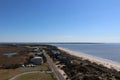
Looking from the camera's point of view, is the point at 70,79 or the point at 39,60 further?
the point at 39,60

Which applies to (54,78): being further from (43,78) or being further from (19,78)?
(19,78)

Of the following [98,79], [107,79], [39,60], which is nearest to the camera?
[98,79]

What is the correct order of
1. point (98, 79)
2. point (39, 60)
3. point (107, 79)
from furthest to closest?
point (39, 60) → point (107, 79) → point (98, 79)

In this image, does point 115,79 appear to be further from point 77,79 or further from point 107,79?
point 77,79

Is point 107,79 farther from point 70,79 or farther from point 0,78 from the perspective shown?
point 0,78

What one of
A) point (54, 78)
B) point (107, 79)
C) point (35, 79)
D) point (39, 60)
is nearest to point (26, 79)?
point (35, 79)

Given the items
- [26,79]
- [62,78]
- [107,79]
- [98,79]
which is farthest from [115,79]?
[26,79]

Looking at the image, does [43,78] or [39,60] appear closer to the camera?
[43,78]
